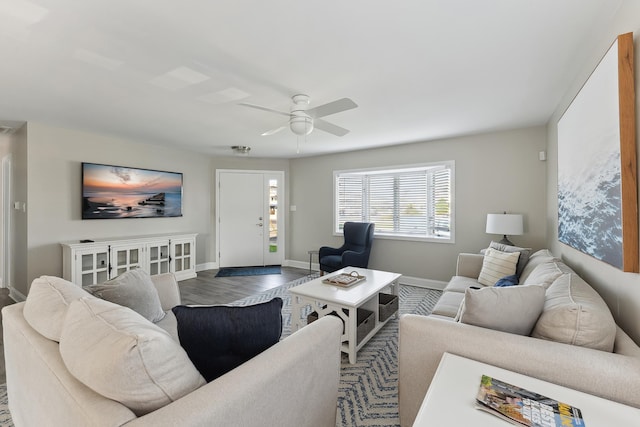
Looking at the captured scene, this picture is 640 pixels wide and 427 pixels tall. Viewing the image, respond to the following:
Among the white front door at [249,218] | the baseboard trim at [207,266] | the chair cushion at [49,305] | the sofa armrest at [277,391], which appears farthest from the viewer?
the white front door at [249,218]

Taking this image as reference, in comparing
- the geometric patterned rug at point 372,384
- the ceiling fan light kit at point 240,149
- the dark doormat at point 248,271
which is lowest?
the geometric patterned rug at point 372,384

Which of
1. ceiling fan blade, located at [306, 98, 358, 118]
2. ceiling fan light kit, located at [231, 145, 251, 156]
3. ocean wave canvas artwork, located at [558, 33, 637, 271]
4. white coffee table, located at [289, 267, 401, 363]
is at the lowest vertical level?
white coffee table, located at [289, 267, 401, 363]

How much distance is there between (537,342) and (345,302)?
1.34 meters

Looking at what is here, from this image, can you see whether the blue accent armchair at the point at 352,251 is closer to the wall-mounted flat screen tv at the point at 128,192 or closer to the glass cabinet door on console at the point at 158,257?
the glass cabinet door on console at the point at 158,257

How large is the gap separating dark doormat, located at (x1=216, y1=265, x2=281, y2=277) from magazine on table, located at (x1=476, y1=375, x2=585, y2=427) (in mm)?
4605

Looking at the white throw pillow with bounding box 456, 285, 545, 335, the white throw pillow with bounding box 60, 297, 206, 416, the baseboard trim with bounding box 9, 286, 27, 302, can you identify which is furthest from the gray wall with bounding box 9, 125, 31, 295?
the white throw pillow with bounding box 456, 285, 545, 335

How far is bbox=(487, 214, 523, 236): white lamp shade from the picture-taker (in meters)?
Answer: 3.29

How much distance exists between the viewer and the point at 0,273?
4.37 metres

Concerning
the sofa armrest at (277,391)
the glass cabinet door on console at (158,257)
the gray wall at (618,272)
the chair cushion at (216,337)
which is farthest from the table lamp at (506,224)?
the glass cabinet door on console at (158,257)

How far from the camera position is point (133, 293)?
1.67 meters

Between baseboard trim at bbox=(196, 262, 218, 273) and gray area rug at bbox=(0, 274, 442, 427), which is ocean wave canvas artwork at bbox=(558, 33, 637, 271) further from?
baseboard trim at bbox=(196, 262, 218, 273)

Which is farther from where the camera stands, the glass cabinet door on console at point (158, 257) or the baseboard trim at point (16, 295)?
the glass cabinet door on console at point (158, 257)

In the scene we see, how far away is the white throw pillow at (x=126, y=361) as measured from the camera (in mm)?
776

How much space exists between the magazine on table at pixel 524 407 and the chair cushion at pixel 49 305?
1568 mm
